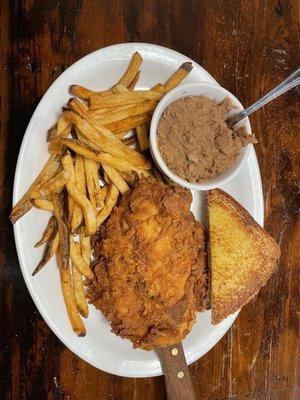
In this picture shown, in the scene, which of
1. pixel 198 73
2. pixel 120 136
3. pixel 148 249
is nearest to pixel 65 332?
pixel 148 249

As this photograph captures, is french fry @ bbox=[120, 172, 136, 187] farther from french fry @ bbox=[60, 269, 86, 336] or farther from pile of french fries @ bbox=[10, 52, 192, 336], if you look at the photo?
french fry @ bbox=[60, 269, 86, 336]

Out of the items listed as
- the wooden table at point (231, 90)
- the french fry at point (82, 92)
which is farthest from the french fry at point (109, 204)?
the wooden table at point (231, 90)

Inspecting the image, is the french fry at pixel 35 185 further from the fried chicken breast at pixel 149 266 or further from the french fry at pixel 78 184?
the fried chicken breast at pixel 149 266

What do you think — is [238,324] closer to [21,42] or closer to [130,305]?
[130,305]

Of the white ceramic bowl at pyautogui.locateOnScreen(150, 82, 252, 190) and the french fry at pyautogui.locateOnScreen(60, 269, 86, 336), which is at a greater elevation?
the white ceramic bowl at pyautogui.locateOnScreen(150, 82, 252, 190)

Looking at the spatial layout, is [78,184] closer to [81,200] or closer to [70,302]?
[81,200]

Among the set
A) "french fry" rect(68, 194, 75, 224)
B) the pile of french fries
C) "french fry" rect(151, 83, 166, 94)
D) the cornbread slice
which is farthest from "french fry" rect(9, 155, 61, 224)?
the cornbread slice
